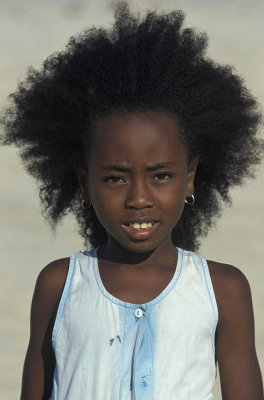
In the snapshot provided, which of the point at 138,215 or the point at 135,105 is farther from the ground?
the point at 135,105

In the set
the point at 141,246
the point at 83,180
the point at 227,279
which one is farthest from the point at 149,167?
the point at 227,279

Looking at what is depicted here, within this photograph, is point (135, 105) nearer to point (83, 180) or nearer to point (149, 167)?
point (149, 167)

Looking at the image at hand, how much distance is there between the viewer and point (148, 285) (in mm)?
4211

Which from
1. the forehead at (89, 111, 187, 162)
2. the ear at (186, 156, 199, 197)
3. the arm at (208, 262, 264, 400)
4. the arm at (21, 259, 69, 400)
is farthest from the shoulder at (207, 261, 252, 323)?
the arm at (21, 259, 69, 400)

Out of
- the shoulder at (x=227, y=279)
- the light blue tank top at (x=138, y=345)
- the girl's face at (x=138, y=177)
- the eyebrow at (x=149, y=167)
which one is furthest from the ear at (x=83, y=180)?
the shoulder at (x=227, y=279)

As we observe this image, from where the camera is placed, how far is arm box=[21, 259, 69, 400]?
4.25m

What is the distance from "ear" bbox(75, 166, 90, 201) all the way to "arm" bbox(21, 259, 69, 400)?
0.74 ft

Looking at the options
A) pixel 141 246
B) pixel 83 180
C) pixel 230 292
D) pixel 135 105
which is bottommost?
pixel 230 292

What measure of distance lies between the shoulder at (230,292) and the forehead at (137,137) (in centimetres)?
40

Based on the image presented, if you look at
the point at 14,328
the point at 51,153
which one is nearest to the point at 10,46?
the point at 14,328

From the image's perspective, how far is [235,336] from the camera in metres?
4.17

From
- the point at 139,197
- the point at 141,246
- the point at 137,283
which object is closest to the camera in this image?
the point at 139,197

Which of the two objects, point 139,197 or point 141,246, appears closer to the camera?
point 139,197

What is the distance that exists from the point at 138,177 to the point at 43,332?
628mm
